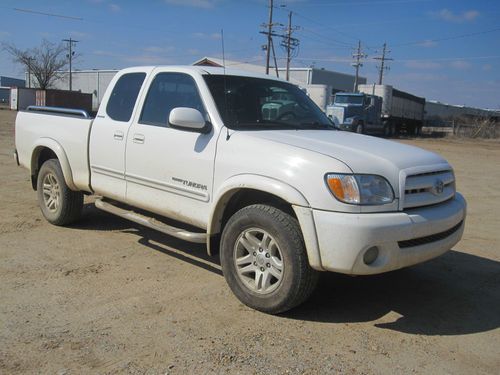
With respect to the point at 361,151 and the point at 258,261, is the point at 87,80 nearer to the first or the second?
the point at 258,261

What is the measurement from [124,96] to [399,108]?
3597 cm

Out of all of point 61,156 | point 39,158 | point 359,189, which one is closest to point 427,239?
point 359,189

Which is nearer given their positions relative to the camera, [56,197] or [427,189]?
[427,189]

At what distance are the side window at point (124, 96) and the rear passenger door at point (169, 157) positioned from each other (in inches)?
8.1

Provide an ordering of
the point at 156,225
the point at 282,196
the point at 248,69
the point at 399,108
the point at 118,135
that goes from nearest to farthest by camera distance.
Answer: the point at 282,196 < the point at 156,225 < the point at 118,135 < the point at 399,108 < the point at 248,69

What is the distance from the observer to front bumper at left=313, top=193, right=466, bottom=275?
3434 mm

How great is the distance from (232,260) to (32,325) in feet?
5.08

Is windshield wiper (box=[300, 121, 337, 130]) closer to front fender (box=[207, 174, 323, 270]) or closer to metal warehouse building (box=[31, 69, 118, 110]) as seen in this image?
front fender (box=[207, 174, 323, 270])

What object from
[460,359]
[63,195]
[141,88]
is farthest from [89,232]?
[460,359]

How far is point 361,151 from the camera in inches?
153

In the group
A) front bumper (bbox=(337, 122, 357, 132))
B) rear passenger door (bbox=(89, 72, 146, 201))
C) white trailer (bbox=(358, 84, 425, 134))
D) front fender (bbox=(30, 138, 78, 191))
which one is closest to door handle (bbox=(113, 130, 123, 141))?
rear passenger door (bbox=(89, 72, 146, 201))

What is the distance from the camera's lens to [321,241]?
3518 mm

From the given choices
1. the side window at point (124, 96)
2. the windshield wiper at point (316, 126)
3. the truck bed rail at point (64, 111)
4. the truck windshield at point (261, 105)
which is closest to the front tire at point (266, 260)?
the truck windshield at point (261, 105)

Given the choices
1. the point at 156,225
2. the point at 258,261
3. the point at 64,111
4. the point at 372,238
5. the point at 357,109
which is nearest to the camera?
the point at 372,238
